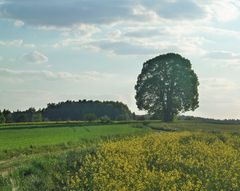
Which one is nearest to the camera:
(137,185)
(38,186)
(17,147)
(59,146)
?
(137,185)

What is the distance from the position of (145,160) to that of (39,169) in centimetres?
391

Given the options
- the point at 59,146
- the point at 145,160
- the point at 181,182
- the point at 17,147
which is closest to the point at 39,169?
the point at 145,160

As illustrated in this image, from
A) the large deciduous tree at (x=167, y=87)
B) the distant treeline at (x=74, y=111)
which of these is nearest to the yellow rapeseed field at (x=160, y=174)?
the large deciduous tree at (x=167, y=87)

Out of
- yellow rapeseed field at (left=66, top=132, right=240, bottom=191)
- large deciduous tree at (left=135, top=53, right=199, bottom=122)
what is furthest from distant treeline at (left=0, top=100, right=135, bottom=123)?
yellow rapeseed field at (left=66, top=132, right=240, bottom=191)

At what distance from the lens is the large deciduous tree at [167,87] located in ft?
261

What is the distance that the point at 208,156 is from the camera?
60.1ft

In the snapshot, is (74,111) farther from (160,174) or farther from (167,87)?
(160,174)

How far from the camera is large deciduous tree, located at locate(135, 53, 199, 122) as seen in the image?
261ft

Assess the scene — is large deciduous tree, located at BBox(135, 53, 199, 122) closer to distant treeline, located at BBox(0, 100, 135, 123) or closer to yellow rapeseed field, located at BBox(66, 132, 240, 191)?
distant treeline, located at BBox(0, 100, 135, 123)

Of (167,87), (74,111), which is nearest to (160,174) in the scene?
(167,87)

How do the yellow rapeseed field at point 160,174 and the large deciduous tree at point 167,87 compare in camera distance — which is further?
the large deciduous tree at point 167,87

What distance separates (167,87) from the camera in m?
80.2

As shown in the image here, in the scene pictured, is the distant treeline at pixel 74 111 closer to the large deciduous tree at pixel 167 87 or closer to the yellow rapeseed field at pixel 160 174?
the large deciduous tree at pixel 167 87

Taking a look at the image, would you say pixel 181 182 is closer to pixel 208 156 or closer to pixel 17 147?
pixel 208 156
